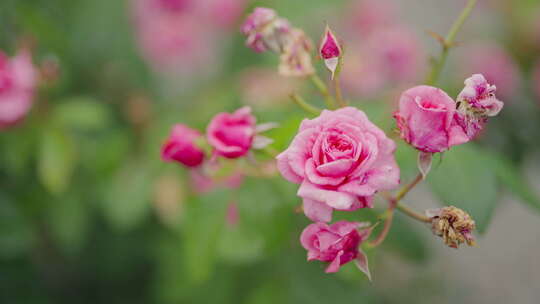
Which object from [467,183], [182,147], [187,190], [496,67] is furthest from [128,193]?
[496,67]

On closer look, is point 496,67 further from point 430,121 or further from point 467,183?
point 430,121

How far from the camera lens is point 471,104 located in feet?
1.46

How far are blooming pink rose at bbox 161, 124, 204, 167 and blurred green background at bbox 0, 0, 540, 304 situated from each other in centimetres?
11

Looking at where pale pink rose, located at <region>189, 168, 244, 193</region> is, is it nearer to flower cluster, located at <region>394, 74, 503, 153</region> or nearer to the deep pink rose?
the deep pink rose

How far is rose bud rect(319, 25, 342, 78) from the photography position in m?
0.51

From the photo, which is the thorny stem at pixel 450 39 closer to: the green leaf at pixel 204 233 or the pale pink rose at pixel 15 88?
the green leaf at pixel 204 233

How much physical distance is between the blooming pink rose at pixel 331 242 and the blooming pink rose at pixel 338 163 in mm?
17

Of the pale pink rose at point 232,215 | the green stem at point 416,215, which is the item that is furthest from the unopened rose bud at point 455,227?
the pale pink rose at point 232,215

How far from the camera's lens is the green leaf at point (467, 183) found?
0.62m

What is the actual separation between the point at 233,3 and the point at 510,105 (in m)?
0.70

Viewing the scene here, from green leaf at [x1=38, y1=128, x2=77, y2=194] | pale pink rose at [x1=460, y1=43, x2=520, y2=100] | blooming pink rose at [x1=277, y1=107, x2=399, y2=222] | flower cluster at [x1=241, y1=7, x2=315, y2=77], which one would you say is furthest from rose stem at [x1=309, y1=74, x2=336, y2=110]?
pale pink rose at [x1=460, y1=43, x2=520, y2=100]

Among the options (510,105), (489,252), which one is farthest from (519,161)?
(489,252)

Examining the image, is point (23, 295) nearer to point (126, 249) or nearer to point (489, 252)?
point (126, 249)

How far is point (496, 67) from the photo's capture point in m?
1.24
